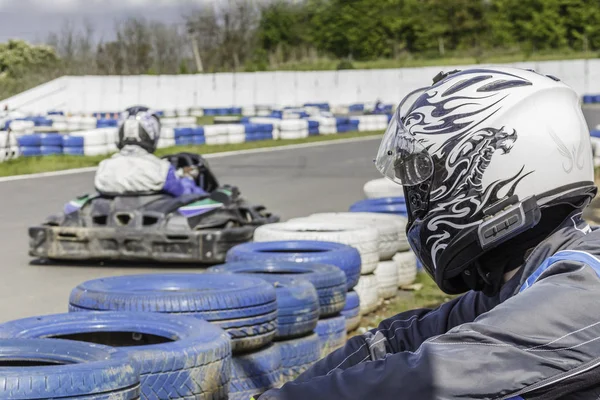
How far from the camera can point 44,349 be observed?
283 centimetres

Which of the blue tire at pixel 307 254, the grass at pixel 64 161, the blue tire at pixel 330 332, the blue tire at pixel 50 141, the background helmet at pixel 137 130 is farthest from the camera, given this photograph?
the blue tire at pixel 50 141

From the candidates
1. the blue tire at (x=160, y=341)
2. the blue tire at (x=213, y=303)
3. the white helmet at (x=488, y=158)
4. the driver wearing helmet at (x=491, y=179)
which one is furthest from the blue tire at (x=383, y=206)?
the white helmet at (x=488, y=158)

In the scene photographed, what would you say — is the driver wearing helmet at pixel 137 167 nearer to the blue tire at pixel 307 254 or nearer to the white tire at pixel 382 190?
the white tire at pixel 382 190

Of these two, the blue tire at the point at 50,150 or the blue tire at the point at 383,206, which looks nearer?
the blue tire at the point at 383,206

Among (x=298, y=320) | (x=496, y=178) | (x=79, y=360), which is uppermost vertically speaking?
(x=496, y=178)

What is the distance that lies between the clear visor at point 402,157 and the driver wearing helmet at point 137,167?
274 inches

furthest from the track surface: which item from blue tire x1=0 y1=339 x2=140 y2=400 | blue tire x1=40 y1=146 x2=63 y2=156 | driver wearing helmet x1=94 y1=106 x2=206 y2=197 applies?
blue tire x1=0 y1=339 x2=140 y2=400

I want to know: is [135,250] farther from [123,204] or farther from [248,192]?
[248,192]

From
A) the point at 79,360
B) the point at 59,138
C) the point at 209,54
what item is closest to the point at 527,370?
the point at 79,360

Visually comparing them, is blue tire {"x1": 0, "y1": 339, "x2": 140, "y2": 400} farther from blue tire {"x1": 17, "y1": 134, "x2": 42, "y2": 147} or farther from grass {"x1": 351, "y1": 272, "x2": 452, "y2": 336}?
blue tire {"x1": 17, "y1": 134, "x2": 42, "y2": 147}

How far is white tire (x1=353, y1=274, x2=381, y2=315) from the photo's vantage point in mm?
6785

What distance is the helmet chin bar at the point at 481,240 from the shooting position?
1.92m

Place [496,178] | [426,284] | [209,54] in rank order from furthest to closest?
1. [209,54]
2. [426,284]
3. [496,178]

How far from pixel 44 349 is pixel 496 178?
1.42m
